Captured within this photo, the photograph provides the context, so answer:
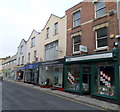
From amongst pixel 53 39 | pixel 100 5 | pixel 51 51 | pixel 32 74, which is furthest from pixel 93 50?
pixel 32 74

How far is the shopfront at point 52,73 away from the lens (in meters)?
16.0

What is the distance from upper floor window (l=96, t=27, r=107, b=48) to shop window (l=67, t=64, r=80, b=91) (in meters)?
3.21

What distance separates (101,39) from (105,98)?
5151 millimetres

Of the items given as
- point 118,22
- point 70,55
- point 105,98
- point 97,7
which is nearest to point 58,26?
point 70,55

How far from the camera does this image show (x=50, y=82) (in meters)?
18.6

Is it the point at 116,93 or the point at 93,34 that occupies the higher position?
the point at 93,34

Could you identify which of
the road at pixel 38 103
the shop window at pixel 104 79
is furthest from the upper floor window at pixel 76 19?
the road at pixel 38 103

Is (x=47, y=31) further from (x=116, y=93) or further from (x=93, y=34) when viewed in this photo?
(x=116, y=93)

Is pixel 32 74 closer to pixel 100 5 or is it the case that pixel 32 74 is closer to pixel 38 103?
pixel 38 103

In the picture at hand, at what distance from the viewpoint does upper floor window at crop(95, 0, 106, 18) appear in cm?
1170

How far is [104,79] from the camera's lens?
417 inches

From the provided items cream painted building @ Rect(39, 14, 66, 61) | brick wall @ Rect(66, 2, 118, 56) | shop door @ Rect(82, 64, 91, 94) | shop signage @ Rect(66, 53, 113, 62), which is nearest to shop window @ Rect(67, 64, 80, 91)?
shop door @ Rect(82, 64, 91, 94)

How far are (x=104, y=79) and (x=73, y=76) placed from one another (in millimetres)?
3840

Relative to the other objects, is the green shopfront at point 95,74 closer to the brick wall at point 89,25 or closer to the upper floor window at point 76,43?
the brick wall at point 89,25
